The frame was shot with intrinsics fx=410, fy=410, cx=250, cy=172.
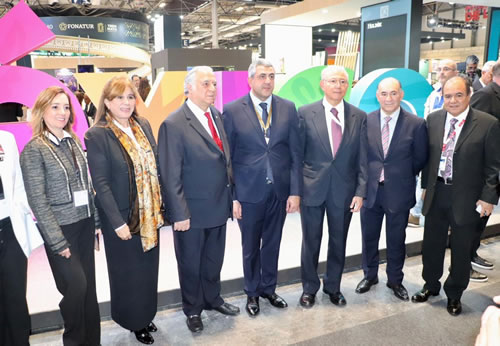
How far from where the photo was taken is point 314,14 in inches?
372

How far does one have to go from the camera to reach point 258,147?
9.26 ft

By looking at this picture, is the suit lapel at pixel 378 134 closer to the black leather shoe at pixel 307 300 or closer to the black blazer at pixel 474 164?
the black blazer at pixel 474 164

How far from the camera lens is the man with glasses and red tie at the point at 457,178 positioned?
282 cm

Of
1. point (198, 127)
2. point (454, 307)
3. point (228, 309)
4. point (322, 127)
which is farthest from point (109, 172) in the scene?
point (454, 307)

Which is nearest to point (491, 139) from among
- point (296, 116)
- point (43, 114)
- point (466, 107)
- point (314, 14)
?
point (466, 107)

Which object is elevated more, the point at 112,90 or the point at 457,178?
the point at 112,90

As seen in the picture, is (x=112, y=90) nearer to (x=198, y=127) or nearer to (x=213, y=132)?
(x=198, y=127)

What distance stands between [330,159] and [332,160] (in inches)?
0.7

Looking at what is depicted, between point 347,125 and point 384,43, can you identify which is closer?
point 347,125

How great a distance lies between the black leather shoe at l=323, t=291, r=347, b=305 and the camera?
317cm

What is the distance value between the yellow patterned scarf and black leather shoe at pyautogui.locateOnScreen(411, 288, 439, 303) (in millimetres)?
2078

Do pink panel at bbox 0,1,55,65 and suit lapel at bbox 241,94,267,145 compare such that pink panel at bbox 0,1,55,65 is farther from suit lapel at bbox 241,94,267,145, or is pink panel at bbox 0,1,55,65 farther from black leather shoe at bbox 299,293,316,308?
black leather shoe at bbox 299,293,316,308

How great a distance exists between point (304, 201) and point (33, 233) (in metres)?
1.79

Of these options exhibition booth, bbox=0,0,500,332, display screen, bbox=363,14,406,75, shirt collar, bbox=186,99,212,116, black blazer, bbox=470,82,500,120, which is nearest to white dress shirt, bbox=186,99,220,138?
shirt collar, bbox=186,99,212,116
